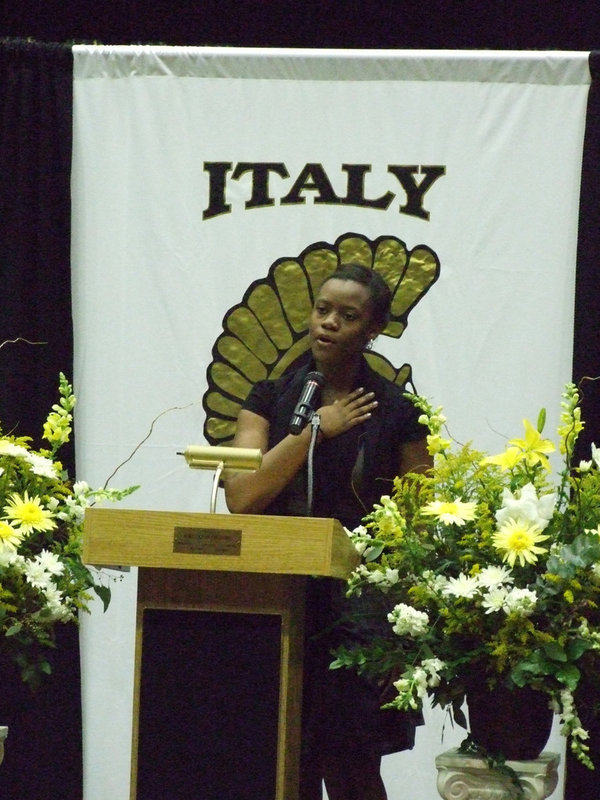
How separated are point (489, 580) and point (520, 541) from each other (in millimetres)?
97

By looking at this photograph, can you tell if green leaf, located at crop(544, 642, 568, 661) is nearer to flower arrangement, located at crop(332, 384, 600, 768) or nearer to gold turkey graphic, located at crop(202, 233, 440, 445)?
flower arrangement, located at crop(332, 384, 600, 768)

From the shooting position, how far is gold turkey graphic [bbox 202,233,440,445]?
166 inches

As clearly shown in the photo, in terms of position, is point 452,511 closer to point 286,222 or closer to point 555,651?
point 555,651

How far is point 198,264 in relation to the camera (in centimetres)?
428

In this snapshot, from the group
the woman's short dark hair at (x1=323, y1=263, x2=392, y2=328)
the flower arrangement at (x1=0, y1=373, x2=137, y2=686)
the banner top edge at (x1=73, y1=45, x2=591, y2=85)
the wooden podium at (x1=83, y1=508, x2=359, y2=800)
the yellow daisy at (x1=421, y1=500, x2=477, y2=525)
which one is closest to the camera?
the wooden podium at (x1=83, y1=508, x2=359, y2=800)

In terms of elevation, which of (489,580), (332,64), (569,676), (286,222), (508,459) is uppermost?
(332,64)

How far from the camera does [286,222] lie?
4.29 metres

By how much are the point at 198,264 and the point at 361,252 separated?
539mm

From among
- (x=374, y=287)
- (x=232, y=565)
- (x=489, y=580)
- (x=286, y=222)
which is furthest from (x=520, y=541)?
(x=286, y=222)

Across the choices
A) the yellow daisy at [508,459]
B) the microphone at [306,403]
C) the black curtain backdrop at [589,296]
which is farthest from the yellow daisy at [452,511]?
the black curtain backdrop at [589,296]

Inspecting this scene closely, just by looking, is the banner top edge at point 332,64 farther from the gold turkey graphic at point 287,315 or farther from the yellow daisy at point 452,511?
the yellow daisy at point 452,511

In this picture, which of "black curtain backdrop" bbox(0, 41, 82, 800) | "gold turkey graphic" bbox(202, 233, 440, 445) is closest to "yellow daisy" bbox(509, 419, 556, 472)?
"gold turkey graphic" bbox(202, 233, 440, 445)

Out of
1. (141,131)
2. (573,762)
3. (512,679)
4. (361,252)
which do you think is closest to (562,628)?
(512,679)

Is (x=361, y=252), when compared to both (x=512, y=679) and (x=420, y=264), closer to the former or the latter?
(x=420, y=264)
